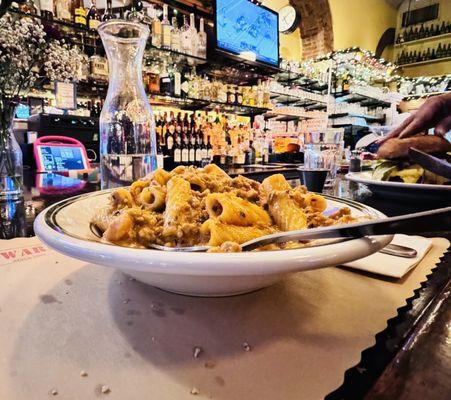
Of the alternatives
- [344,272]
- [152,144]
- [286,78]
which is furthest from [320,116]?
[344,272]

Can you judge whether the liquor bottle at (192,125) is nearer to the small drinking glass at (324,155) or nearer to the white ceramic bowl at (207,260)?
the small drinking glass at (324,155)

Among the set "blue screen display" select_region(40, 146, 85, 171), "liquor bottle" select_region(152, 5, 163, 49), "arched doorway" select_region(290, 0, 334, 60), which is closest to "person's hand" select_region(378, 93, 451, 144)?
"blue screen display" select_region(40, 146, 85, 171)

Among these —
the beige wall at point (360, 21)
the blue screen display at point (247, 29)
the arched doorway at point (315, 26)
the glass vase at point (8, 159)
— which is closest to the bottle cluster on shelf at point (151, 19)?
the blue screen display at point (247, 29)

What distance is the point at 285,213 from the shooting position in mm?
433

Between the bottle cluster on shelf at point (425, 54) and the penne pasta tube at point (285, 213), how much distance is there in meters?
9.44

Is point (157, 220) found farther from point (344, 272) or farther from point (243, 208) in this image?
point (344, 272)

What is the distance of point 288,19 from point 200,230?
571 centimetres

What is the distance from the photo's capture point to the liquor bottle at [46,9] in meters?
2.27

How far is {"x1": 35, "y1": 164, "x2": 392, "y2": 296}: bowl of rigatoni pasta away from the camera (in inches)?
9.7

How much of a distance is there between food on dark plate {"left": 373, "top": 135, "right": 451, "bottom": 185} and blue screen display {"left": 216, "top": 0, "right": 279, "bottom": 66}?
247 cm

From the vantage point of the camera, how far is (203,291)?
347mm

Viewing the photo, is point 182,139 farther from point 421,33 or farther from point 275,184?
point 421,33

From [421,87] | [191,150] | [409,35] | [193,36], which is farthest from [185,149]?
[409,35]

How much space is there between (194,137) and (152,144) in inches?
73.4
